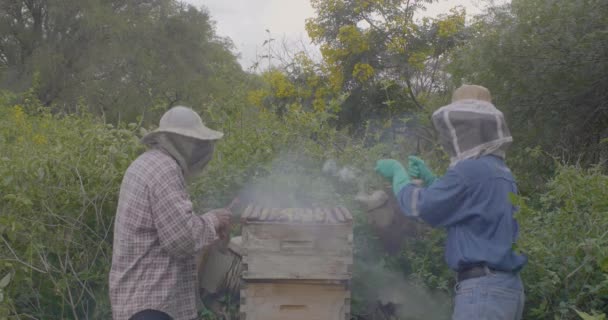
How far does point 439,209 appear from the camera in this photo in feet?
8.18

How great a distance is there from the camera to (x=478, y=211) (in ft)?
7.98

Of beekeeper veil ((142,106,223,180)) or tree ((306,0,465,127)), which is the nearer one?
beekeeper veil ((142,106,223,180))

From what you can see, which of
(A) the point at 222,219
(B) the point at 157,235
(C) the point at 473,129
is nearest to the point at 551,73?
(C) the point at 473,129

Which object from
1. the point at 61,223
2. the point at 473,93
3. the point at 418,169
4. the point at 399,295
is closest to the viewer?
the point at 473,93

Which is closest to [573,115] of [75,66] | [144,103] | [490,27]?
[490,27]

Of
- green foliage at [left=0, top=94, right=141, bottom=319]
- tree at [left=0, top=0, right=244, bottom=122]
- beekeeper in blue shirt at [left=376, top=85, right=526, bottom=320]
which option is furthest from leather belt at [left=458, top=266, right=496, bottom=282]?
tree at [left=0, top=0, right=244, bottom=122]

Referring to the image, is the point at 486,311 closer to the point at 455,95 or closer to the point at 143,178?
the point at 455,95

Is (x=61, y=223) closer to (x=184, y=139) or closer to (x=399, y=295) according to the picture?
(x=184, y=139)

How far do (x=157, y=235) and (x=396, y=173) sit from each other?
1.17 meters

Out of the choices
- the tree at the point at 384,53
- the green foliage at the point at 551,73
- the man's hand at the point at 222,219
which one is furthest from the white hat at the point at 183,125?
the tree at the point at 384,53

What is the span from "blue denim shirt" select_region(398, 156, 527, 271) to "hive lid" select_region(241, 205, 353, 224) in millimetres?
516

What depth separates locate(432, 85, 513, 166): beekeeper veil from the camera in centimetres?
251

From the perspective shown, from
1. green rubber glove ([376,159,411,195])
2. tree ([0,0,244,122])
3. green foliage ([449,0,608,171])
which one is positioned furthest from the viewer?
tree ([0,0,244,122])

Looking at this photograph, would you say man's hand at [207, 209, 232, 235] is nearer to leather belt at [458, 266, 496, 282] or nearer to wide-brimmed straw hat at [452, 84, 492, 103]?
leather belt at [458, 266, 496, 282]
